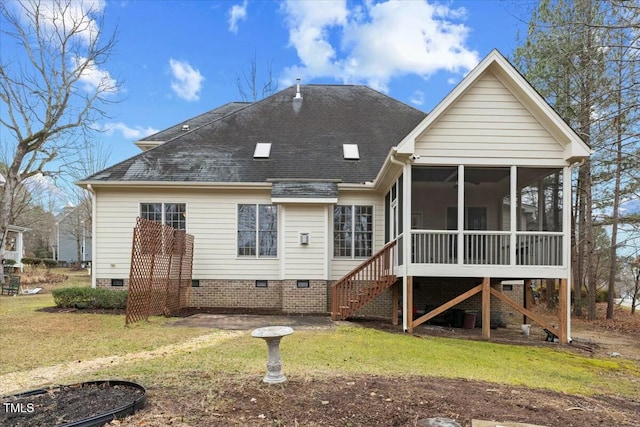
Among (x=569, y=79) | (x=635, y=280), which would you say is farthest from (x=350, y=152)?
(x=635, y=280)

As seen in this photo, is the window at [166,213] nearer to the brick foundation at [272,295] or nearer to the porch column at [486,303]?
the brick foundation at [272,295]

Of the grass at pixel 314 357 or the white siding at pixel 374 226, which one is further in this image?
the white siding at pixel 374 226

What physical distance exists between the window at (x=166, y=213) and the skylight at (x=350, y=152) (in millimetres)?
5517

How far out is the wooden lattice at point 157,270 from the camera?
33.3 feet

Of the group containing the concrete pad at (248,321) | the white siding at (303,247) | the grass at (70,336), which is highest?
the white siding at (303,247)

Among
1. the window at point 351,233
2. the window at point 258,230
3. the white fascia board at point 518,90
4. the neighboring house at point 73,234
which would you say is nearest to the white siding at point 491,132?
the white fascia board at point 518,90

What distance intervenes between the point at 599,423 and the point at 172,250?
1002cm

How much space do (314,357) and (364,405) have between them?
2626 millimetres

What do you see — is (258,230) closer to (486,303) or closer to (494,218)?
(486,303)

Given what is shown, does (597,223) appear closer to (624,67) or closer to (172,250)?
(624,67)

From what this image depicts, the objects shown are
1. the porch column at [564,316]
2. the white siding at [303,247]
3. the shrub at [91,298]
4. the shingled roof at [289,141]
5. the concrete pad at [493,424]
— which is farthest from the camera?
the shingled roof at [289,141]

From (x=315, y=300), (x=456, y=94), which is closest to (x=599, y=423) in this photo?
(x=456, y=94)

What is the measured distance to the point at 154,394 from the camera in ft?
16.1

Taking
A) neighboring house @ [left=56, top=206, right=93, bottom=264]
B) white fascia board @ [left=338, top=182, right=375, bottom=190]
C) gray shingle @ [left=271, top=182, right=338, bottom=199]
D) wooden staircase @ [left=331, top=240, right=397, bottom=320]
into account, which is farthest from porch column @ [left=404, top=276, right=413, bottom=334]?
neighboring house @ [left=56, top=206, right=93, bottom=264]
